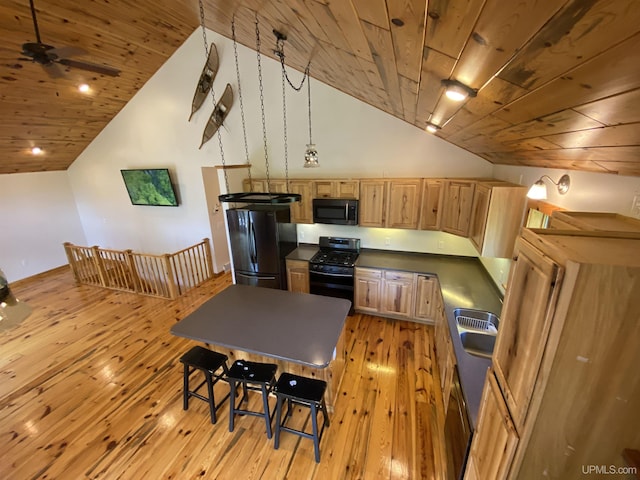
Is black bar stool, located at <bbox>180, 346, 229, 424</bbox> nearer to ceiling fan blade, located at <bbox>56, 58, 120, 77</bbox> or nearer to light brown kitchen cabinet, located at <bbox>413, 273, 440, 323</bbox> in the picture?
light brown kitchen cabinet, located at <bbox>413, 273, 440, 323</bbox>

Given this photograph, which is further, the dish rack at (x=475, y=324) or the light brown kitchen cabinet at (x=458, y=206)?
the light brown kitchen cabinet at (x=458, y=206)

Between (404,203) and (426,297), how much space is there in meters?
1.39

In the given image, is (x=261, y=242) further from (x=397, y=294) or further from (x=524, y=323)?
(x=524, y=323)

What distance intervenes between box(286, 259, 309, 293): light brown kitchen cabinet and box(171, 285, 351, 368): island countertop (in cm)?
115

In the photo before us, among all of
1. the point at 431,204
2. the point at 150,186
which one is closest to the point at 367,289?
the point at 431,204

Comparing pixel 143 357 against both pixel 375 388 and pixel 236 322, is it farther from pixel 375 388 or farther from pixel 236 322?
pixel 375 388

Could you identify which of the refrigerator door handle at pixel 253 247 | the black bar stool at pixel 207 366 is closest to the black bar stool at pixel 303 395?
the black bar stool at pixel 207 366

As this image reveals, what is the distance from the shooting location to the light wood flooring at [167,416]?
224 centimetres

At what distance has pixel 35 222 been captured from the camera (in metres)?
6.14

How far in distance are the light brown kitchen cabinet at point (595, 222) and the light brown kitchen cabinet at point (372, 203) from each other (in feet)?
8.62

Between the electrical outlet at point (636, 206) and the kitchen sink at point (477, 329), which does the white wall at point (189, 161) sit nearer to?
the electrical outlet at point (636, 206)

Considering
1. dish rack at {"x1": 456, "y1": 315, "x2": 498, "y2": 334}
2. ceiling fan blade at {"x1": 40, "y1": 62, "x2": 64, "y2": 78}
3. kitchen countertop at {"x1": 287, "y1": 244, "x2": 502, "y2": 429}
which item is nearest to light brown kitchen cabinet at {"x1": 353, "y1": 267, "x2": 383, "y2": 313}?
kitchen countertop at {"x1": 287, "y1": 244, "x2": 502, "y2": 429}

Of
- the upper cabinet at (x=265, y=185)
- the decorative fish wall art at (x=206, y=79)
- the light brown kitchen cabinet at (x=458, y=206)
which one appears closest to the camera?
the light brown kitchen cabinet at (x=458, y=206)

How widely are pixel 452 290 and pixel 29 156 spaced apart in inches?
330
